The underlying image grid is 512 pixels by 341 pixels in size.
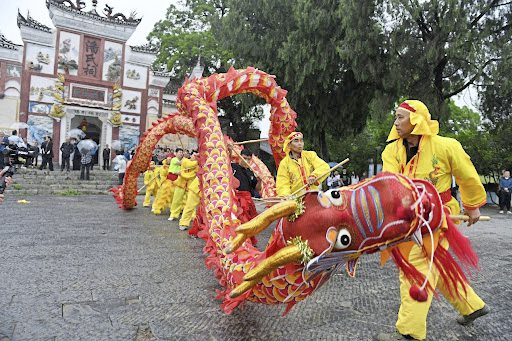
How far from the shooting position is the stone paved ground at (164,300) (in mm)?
2639

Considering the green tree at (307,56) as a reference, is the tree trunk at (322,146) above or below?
below

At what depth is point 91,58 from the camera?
806 inches

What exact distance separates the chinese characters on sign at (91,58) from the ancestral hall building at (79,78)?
47mm

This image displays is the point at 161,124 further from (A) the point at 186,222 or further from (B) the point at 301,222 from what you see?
(B) the point at 301,222

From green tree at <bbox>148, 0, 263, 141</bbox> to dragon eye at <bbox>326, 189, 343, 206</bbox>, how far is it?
21.3 m

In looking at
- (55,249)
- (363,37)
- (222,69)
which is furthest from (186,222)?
(222,69)

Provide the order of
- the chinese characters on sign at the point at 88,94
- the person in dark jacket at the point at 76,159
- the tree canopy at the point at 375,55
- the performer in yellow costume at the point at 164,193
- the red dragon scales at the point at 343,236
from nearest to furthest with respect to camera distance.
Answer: the red dragon scales at the point at 343,236, the performer in yellow costume at the point at 164,193, the tree canopy at the point at 375,55, the person in dark jacket at the point at 76,159, the chinese characters on sign at the point at 88,94

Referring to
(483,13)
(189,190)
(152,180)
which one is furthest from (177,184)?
(483,13)

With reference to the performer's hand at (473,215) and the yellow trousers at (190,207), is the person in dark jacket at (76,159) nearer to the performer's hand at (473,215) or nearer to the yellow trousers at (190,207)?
the yellow trousers at (190,207)

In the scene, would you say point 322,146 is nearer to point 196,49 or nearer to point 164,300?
point 196,49

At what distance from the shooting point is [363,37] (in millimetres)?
13867

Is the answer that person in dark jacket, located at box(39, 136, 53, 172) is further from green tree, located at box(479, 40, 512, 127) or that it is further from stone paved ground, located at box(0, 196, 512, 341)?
green tree, located at box(479, 40, 512, 127)

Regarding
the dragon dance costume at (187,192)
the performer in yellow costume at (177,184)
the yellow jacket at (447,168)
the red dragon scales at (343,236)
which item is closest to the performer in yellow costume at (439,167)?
the yellow jacket at (447,168)

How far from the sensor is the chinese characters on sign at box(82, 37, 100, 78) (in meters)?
20.3
